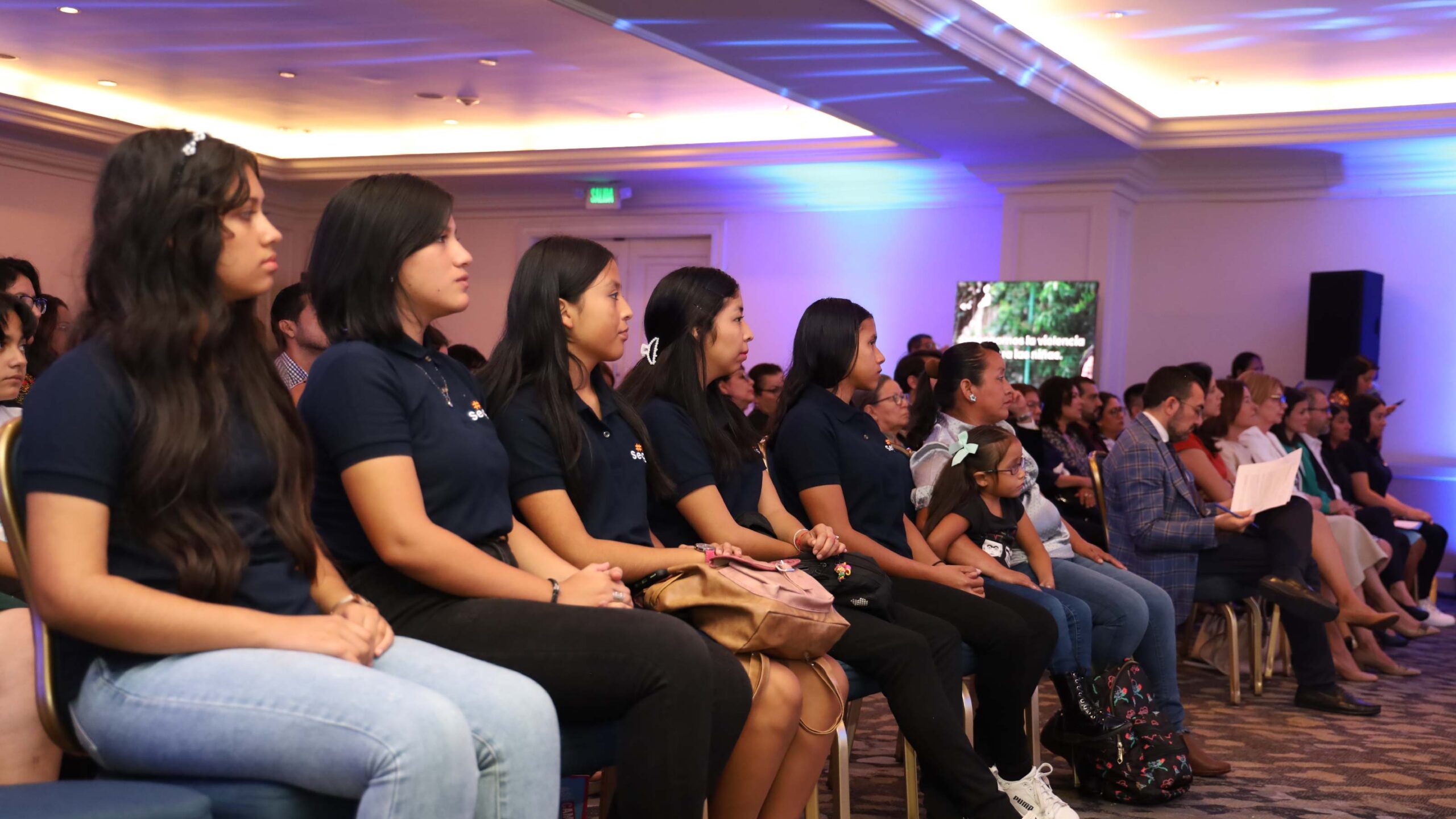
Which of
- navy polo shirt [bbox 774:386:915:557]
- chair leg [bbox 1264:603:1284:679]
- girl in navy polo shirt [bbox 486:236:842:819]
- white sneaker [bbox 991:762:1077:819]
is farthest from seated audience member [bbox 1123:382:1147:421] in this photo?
girl in navy polo shirt [bbox 486:236:842:819]

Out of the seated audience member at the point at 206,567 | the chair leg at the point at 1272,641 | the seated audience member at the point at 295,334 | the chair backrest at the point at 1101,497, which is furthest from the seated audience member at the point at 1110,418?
the seated audience member at the point at 206,567

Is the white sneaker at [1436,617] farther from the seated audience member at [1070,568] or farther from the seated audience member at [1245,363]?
the seated audience member at [1070,568]

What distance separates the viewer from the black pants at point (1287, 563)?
16.8ft

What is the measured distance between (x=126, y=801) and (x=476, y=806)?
439 millimetres

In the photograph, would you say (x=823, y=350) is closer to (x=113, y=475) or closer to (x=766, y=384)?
(x=113, y=475)

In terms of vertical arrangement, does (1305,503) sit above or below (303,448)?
below

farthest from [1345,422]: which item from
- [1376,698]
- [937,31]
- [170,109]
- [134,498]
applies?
[170,109]

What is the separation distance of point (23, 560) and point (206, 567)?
0.21 m

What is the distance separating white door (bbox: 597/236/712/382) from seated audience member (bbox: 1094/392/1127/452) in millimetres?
4251

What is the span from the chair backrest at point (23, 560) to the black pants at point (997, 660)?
2055 mm

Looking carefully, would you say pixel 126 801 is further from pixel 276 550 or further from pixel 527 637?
pixel 527 637

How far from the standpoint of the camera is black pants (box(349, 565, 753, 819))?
205 centimetres

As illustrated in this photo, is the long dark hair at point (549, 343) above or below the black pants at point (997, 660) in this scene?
above

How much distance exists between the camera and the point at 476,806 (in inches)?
70.3
